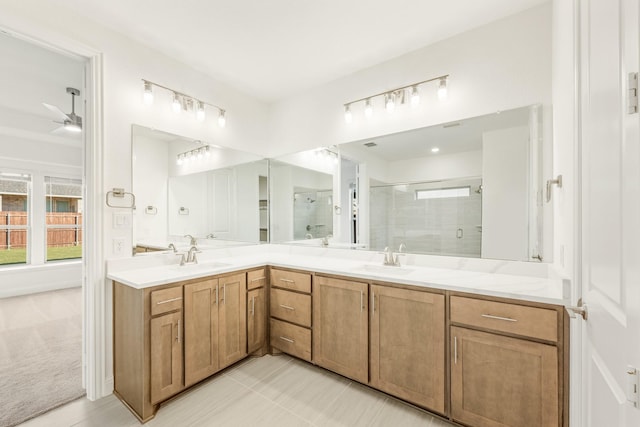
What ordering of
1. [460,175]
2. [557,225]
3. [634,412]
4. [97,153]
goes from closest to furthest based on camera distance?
1. [634,412]
2. [557,225]
3. [97,153]
4. [460,175]

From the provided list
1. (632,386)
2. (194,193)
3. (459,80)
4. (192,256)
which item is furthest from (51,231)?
(632,386)

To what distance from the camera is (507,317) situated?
4.81 ft

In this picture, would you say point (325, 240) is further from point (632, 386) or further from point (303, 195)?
point (632, 386)

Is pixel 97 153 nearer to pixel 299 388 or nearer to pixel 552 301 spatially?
pixel 299 388

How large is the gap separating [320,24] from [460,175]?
1570 millimetres

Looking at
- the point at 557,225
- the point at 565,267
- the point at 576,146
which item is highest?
the point at 576,146

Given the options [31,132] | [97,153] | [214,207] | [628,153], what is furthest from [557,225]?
[31,132]

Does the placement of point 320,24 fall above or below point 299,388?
above

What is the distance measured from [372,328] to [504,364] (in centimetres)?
78

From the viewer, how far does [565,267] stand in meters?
1.42

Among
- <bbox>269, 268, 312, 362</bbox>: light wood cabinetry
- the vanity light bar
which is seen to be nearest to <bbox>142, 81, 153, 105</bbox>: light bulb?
the vanity light bar

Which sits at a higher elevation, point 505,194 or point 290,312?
point 505,194

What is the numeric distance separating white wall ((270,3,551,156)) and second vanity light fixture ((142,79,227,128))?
0.96m

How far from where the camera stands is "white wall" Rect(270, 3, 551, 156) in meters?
1.87
